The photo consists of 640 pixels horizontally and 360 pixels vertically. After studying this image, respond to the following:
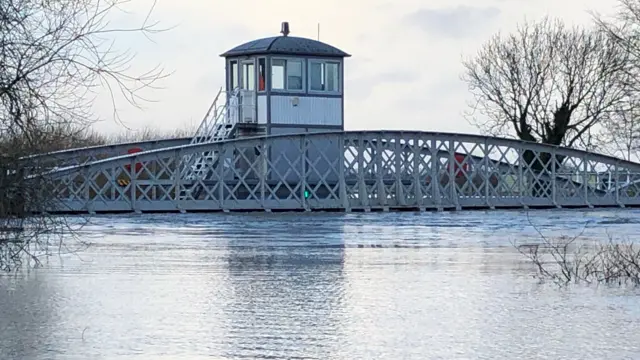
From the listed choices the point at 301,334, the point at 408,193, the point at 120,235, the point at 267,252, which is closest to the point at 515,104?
the point at 408,193

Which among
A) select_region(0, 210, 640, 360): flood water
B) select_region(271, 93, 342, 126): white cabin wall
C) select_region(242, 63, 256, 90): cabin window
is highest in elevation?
select_region(242, 63, 256, 90): cabin window

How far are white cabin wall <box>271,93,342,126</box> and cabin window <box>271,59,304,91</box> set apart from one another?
39 cm

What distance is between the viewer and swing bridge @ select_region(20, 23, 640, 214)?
49.8 m

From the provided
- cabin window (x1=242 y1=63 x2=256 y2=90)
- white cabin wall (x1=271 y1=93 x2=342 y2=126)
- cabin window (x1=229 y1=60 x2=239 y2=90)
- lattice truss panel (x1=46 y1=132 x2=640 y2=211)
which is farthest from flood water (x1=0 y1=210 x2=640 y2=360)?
cabin window (x1=229 y1=60 x2=239 y2=90)

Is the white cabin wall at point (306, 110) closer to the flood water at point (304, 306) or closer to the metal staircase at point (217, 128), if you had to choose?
→ the metal staircase at point (217, 128)

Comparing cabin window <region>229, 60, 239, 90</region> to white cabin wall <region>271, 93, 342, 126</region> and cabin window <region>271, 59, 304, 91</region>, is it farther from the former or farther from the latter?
white cabin wall <region>271, 93, 342, 126</region>

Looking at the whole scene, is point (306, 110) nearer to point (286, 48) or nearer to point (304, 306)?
point (286, 48)

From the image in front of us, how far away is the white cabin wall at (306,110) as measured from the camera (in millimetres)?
52872

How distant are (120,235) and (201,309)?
17015 millimetres

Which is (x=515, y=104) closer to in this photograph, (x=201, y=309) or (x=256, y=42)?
(x=256, y=42)

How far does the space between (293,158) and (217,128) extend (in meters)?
3.36

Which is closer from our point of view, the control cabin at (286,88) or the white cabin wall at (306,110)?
the control cabin at (286,88)

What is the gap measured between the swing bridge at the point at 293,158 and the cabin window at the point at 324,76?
0.13ft

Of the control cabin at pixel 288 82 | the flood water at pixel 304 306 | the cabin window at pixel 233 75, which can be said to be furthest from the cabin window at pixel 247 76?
the flood water at pixel 304 306
